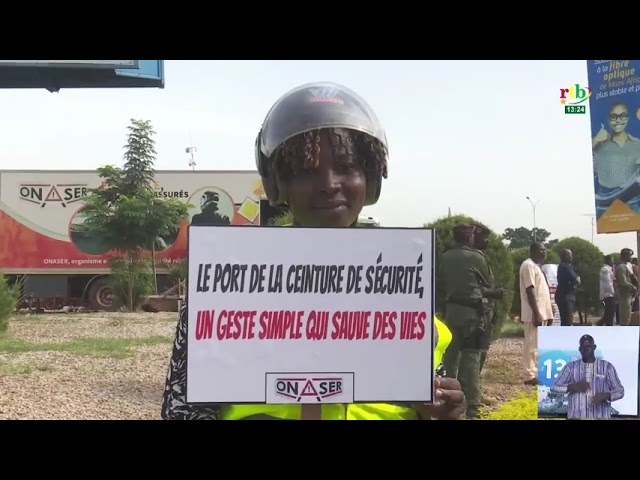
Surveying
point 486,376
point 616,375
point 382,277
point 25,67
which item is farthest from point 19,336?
point 382,277

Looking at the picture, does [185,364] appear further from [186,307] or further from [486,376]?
[486,376]

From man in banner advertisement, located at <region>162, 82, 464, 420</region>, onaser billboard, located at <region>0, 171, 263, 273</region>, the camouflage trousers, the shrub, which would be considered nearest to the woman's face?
man in banner advertisement, located at <region>162, 82, 464, 420</region>

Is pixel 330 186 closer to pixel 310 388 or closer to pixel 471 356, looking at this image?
pixel 310 388

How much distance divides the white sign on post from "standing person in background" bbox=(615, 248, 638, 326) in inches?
182

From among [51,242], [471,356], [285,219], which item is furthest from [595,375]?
[51,242]

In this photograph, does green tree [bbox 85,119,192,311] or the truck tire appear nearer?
green tree [bbox 85,119,192,311]

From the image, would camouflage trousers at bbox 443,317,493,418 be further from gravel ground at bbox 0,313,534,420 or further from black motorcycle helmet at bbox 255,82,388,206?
black motorcycle helmet at bbox 255,82,388,206

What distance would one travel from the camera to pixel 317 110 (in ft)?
6.44

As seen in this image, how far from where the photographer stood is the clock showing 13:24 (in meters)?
4.92

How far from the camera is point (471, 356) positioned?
5.40m

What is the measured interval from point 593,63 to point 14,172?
993cm

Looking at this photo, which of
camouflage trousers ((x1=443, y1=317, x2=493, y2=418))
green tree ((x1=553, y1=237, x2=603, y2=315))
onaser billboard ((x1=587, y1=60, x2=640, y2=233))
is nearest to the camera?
onaser billboard ((x1=587, y1=60, x2=640, y2=233))

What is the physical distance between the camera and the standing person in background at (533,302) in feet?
19.1

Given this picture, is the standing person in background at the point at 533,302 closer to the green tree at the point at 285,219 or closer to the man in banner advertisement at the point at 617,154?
the man in banner advertisement at the point at 617,154
